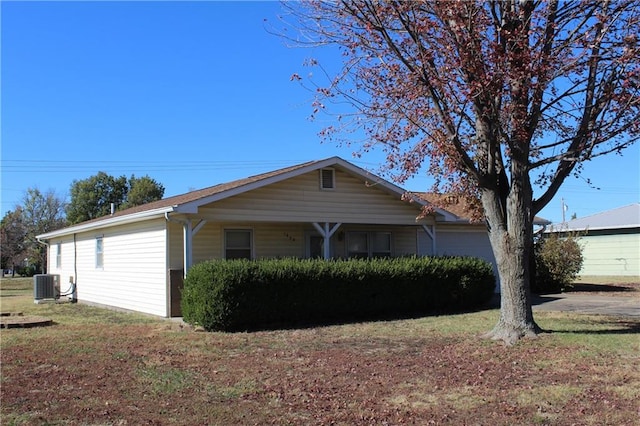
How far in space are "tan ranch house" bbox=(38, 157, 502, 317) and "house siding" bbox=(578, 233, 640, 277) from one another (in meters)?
12.2

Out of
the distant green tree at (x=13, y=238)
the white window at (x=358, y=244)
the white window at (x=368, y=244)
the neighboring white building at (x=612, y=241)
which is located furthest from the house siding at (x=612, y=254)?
the distant green tree at (x=13, y=238)

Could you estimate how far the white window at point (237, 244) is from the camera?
1630cm

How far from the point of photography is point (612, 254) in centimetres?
2903

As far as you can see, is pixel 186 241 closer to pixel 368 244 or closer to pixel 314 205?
pixel 314 205

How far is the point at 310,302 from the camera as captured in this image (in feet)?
43.8

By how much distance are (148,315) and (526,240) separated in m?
9.76

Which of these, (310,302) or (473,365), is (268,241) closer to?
(310,302)

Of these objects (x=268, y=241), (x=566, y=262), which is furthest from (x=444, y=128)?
(x=566, y=262)

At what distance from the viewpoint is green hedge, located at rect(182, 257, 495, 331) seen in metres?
12.1

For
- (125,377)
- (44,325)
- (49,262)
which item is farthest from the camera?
(49,262)

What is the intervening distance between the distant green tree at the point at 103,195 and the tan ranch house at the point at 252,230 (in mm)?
30798

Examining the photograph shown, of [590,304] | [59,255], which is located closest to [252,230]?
[590,304]

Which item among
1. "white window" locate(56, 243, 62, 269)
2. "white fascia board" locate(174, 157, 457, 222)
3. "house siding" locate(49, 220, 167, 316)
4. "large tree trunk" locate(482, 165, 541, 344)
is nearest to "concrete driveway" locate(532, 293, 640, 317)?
"white fascia board" locate(174, 157, 457, 222)

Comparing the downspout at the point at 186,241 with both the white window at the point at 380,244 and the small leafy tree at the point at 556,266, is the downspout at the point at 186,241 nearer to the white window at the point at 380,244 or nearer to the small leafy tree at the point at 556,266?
the white window at the point at 380,244
